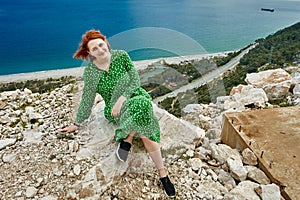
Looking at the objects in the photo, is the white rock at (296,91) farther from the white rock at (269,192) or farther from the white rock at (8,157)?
the white rock at (8,157)

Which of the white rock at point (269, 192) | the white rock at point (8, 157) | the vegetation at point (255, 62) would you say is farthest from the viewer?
the vegetation at point (255, 62)

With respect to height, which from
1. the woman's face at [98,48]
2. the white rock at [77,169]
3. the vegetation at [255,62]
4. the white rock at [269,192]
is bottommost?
the vegetation at [255,62]

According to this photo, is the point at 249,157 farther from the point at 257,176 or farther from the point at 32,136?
the point at 32,136

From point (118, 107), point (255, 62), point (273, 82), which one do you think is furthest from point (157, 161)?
point (255, 62)

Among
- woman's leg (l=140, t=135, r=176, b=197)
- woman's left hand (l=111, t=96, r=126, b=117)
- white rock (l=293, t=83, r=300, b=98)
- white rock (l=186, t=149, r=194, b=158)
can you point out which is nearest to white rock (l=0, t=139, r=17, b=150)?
woman's left hand (l=111, t=96, r=126, b=117)

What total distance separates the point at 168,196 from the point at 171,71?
2225 mm

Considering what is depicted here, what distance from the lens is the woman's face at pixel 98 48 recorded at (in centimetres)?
212

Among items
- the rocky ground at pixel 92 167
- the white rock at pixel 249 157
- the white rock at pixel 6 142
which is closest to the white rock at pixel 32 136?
the rocky ground at pixel 92 167

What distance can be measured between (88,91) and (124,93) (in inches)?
16.8

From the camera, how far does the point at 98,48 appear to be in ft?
6.98

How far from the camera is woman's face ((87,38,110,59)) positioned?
2117 millimetres

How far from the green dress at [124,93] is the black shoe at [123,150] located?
0.19 ft

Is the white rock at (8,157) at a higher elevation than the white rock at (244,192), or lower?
higher

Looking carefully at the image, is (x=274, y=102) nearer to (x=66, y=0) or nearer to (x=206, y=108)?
(x=206, y=108)
